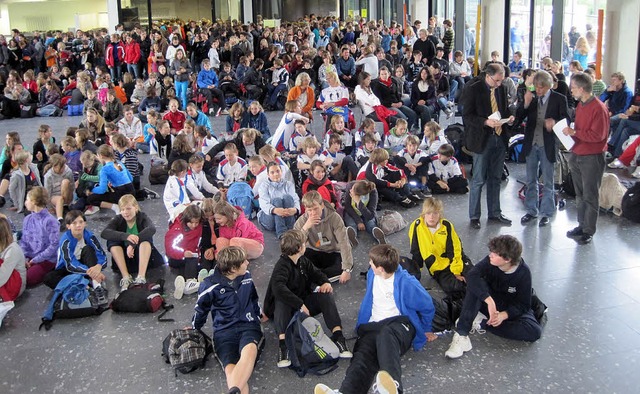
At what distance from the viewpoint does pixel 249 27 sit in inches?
865

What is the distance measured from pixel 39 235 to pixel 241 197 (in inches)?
96.4

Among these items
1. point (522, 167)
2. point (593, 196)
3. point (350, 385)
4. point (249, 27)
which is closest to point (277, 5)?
point (249, 27)

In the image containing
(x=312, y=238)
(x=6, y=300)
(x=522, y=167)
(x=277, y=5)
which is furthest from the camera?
(x=277, y=5)

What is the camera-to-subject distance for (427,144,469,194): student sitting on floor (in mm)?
9289

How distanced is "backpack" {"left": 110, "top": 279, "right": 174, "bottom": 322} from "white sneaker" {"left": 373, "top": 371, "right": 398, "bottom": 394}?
2.34 meters

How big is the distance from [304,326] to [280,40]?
1748cm

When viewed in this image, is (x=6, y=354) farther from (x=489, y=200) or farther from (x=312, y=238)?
(x=489, y=200)

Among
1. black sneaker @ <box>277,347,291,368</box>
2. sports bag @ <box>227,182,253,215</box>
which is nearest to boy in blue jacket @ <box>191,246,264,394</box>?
black sneaker @ <box>277,347,291,368</box>

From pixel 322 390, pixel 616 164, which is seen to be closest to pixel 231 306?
pixel 322 390

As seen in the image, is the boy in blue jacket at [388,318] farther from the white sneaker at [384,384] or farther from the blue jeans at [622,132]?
the blue jeans at [622,132]

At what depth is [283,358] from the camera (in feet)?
16.5

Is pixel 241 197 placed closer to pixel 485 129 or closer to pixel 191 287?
pixel 191 287

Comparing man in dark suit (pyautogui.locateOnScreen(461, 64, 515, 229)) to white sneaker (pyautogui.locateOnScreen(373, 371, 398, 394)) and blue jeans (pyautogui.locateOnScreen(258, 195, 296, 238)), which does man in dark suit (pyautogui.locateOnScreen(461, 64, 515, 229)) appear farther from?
white sneaker (pyautogui.locateOnScreen(373, 371, 398, 394))

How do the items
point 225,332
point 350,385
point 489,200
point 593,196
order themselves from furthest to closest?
point 489,200, point 593,196, point 225,332, point 350,385
